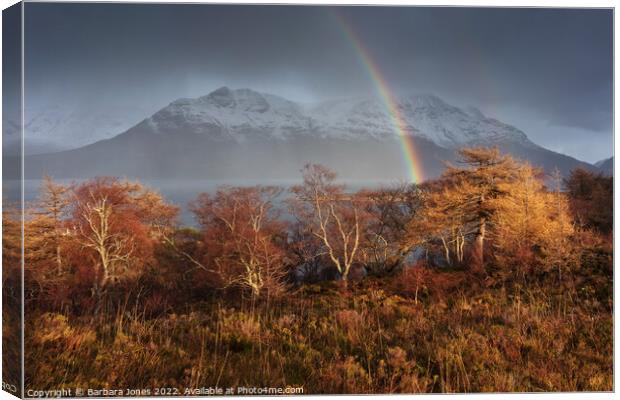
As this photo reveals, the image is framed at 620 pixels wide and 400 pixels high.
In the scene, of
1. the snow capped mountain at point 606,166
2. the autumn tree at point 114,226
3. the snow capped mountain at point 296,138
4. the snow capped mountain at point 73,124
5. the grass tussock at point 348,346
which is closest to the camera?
the grass tussock at point 348,346

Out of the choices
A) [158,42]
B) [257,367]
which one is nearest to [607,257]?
[257,367]

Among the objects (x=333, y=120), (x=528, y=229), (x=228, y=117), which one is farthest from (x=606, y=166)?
(x=228, y=117)

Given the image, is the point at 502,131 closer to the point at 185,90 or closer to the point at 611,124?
the point at 611,124

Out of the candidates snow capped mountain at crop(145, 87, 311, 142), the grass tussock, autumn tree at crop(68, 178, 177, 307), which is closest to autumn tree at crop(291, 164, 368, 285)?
the grass tussock

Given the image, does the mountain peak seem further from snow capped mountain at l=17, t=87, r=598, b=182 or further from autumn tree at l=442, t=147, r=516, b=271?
autumn tree at l=442, t=147, r=516, b=271

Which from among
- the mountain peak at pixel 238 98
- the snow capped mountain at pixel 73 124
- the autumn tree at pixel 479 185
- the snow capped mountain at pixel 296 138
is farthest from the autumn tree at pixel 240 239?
the autumn tree at pixel 479 185

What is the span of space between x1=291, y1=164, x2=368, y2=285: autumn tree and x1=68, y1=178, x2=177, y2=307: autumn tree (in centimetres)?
156

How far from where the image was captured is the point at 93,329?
499 cm

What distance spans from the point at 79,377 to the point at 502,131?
5.54 m

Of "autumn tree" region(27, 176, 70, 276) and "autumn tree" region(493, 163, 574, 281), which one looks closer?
"autumn tree" region(27, 176, 70, 276)

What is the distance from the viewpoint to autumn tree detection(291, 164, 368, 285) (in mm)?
5359

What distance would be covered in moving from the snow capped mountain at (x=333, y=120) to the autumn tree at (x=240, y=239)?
73cm

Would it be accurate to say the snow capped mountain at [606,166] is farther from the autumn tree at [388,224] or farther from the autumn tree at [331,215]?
the autumn tree at [331,215]

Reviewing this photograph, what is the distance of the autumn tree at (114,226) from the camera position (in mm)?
5098
